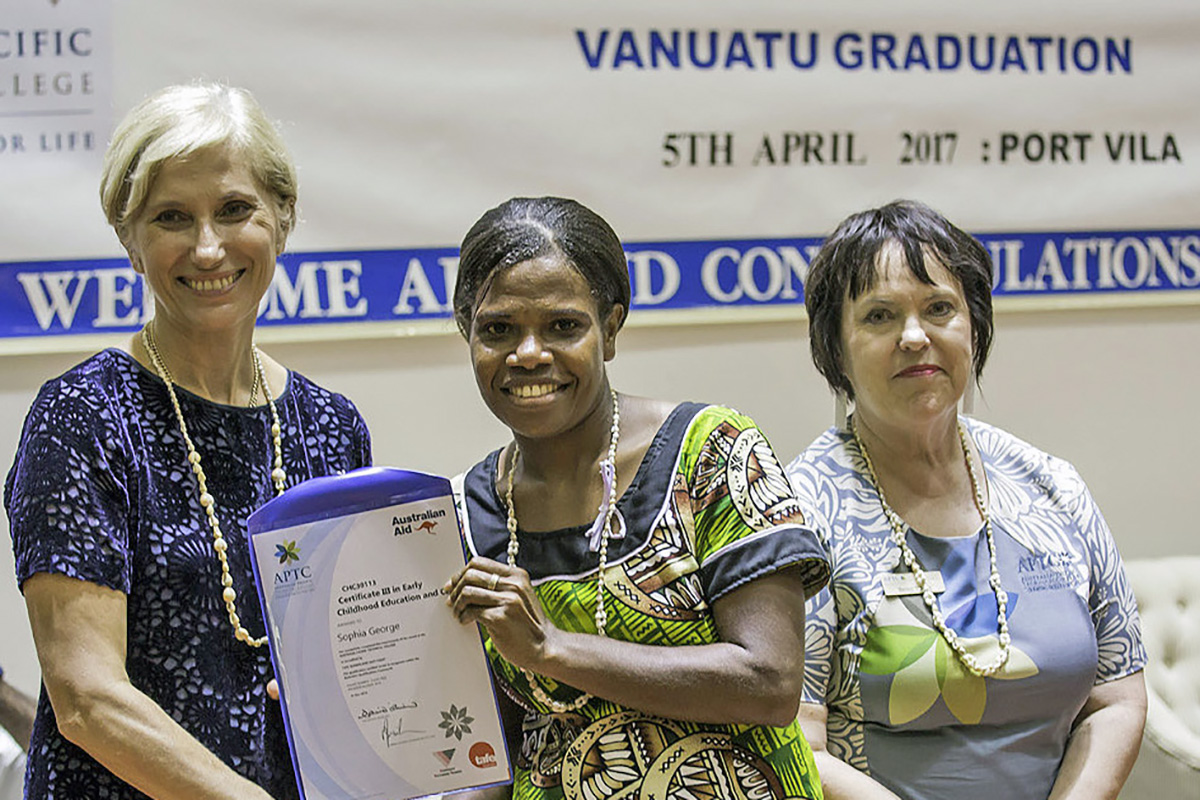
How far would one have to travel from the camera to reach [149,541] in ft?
5.51

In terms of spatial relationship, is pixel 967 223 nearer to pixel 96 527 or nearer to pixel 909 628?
pixel 909 628

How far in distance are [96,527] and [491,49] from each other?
6.31ft

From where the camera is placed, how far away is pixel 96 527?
5.28 feet

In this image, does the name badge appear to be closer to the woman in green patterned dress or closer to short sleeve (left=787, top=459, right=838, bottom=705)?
short sleeve (left=787, top=459, right=838, bottom=705)

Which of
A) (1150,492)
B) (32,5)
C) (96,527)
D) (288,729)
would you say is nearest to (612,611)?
(288,729)

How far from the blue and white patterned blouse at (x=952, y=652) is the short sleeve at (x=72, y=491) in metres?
1.03

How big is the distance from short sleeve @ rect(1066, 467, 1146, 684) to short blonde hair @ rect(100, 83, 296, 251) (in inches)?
54.9

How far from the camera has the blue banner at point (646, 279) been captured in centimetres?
304

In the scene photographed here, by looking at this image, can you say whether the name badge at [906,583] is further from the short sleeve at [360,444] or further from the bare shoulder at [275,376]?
the bare shoulder at [275,376]

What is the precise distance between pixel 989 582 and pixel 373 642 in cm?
102

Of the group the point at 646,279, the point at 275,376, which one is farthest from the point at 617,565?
the point at 646,279

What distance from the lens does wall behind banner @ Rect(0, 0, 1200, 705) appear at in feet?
10.1

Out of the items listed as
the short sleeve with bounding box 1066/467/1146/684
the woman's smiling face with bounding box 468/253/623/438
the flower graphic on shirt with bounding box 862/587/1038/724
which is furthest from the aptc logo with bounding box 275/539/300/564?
the short sleeve with bounding box 1066/467/1146/684
